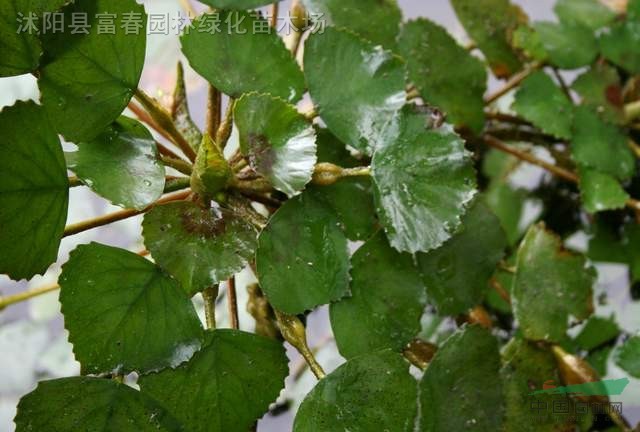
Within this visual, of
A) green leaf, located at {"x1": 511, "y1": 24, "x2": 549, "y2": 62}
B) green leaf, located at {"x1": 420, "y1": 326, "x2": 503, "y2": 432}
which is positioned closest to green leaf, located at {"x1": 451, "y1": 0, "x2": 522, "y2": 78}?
green leaf, located at {"x1": 511, "y1": 24, "x2": 549, "y2": 62}

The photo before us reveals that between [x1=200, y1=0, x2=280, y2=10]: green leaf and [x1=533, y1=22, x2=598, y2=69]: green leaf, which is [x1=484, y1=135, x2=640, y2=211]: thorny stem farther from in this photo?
[x1=200, y1=0, x2=280, y2=10]: green leaf

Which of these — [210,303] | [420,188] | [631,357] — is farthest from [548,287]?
[210,303]

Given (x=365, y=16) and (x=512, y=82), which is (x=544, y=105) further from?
(x=365, y=16)

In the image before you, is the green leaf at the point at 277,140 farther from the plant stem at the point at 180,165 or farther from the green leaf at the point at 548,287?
the green leaf at the point at 548,287

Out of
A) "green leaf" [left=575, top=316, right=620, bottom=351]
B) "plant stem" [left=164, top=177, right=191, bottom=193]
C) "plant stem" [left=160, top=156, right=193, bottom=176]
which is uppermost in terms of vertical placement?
"plant stem" [left=160, top=156, right=193, bottom=176]

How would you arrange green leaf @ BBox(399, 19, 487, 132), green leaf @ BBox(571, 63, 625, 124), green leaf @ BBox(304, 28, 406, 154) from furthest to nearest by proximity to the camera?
1. green leaf @ BBox(571, 63, 625, 124)
2. green leaf @ BBox(399, 19, 487, 132)
3. green leaf @ BBox(304, 28, 406, 154)

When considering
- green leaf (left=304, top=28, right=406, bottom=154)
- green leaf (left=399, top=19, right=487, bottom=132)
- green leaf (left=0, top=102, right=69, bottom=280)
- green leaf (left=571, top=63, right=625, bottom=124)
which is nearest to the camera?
green leaf (left=0, top=102, right=69, bottom=280)

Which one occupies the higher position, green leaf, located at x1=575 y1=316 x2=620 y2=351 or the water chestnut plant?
the water chestnut plant

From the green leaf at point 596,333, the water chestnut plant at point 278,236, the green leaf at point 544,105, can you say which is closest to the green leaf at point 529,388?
the water chestnut plant at point 278,236
